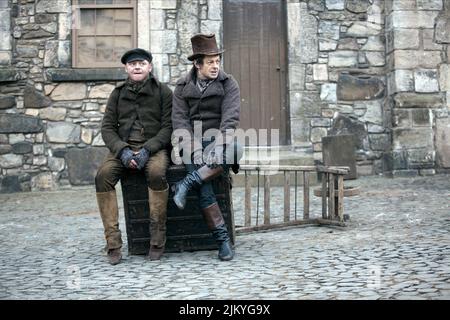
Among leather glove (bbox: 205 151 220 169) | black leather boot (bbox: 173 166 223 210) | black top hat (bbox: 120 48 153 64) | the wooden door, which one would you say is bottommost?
black leather boot (bbox: 173 166 223 210)

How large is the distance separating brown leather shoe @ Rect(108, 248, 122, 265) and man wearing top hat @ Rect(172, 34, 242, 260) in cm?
61

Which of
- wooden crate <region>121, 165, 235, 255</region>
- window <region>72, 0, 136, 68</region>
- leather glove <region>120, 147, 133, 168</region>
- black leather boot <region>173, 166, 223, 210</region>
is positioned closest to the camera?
black leather boot <region>173, 166, 223, 210</region>

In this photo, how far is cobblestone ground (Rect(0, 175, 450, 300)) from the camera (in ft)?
10.9

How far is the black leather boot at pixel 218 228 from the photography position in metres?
4.27

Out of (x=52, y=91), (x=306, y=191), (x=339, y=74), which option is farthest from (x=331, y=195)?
(x=52, y=91)

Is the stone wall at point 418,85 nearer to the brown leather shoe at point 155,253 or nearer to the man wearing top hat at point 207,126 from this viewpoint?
the man wearing top hat at point 207,126

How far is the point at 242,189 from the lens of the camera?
8477 mm

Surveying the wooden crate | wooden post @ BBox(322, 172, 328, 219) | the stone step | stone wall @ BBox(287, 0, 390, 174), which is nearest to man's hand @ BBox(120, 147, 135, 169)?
the wooden crate

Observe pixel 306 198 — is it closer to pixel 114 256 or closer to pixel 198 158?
pixel 198 158

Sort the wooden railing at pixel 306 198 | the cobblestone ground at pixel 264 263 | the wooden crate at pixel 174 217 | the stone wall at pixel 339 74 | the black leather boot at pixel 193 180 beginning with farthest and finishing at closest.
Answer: the stone wall at pixel 339 74 → the wooden railing at pixel 306 198 → the wooden crate at pixel 174 217 → the black leather boot at pixel 193 180 → the cobblestone ground at pixel 264 263

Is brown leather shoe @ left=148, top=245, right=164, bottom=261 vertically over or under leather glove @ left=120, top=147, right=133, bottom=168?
under

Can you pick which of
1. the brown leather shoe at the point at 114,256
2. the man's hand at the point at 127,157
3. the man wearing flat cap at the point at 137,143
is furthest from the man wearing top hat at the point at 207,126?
the brown leather shoe at the point at 114,256

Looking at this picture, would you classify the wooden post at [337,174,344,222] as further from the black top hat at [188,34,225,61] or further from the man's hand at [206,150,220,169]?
the black top hat at [188,34,225,61]
